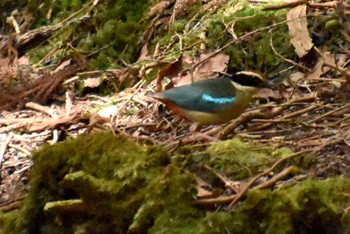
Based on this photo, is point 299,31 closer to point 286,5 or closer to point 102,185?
point 286,5

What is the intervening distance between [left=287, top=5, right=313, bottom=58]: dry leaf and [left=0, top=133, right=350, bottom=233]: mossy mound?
56.4 inches

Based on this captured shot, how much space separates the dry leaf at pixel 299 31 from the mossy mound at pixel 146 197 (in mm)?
1432

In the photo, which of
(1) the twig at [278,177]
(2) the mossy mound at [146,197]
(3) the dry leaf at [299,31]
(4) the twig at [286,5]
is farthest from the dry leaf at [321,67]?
(1) the twig at [278,177]

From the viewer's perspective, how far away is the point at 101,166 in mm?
3809

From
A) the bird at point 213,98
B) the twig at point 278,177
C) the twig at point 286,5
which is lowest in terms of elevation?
the twig at point 286,5

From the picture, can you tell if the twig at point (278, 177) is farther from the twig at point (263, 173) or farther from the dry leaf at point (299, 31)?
the dry leaf at point (299, 31)

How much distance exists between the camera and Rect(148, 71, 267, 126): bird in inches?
168

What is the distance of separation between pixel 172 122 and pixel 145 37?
178 centimetres

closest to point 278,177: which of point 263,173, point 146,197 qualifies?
point 263,173

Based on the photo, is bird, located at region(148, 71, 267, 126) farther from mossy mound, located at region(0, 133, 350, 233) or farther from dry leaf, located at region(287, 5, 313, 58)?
dry leaf, located at region(287, 5, 313, 58)

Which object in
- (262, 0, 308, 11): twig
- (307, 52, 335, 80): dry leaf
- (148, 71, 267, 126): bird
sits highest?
(148, 71, 267, 126): bird

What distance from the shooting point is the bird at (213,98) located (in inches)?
168

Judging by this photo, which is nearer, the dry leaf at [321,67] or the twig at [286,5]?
the dry leaf at [321,67]

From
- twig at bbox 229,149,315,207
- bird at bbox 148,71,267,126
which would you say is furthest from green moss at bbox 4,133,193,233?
bird at bbox 148,71,267,126
